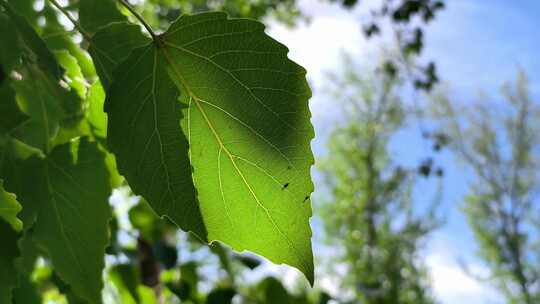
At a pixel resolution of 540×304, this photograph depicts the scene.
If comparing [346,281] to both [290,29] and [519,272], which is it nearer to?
[519,272]

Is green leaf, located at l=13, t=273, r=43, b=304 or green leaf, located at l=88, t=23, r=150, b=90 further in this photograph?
green leaf, located at l=13, t=273, r=43, b=304

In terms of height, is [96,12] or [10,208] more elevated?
[96,12]

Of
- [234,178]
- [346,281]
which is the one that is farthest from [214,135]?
[346,281]

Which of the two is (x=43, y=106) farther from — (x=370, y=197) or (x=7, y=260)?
(x=370, y=197)

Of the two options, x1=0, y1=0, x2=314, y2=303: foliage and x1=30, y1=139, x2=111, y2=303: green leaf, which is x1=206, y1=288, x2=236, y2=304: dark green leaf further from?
x1=0, y1=0, x2=314, y2=303: foliage

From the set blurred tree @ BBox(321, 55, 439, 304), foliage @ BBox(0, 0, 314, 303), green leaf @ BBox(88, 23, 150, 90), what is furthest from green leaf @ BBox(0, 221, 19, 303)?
blurred tree @ BBox(321, 55, 439, 304)

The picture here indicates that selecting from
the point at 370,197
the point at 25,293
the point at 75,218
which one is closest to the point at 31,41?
the point at 75,218
